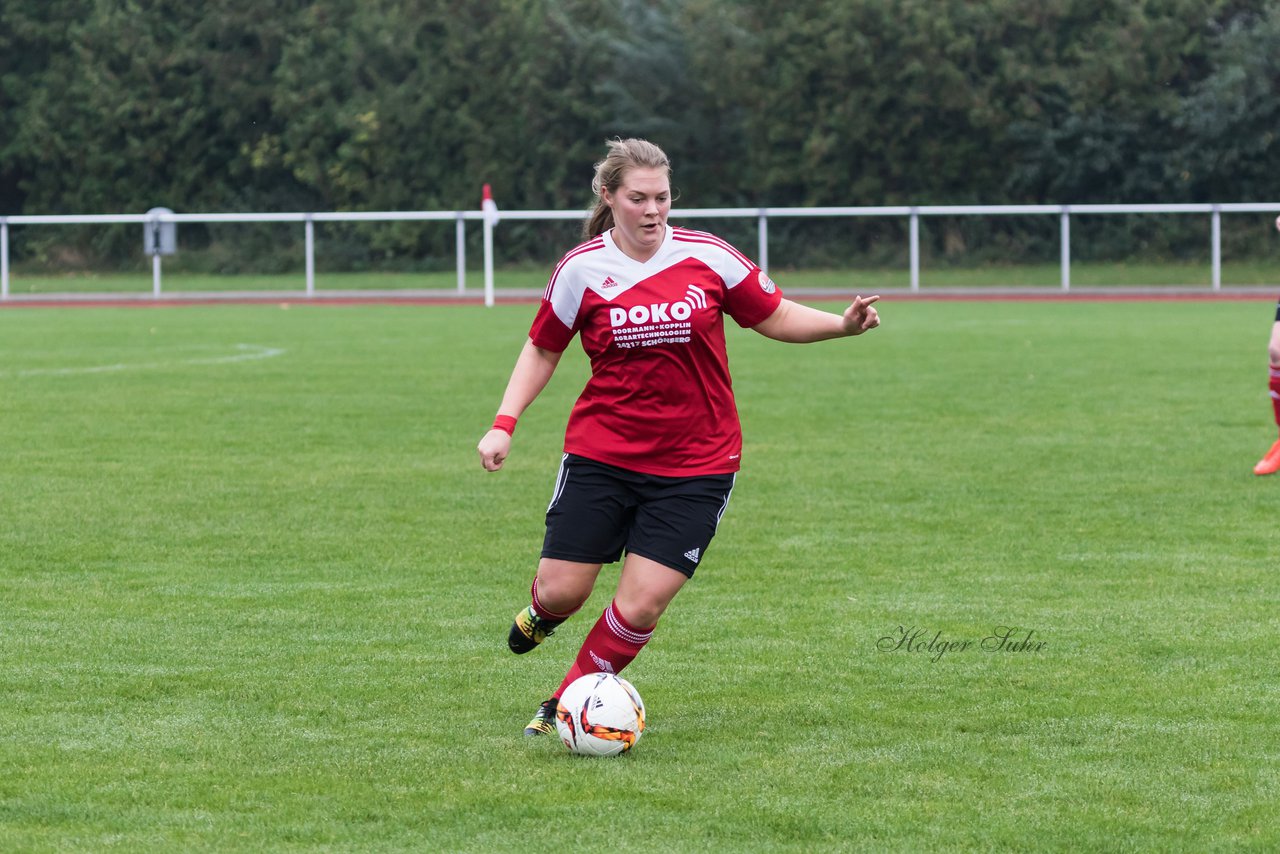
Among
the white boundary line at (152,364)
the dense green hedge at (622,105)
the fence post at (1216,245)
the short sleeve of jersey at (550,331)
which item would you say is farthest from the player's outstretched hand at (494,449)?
the dense green hedge at (622,105)

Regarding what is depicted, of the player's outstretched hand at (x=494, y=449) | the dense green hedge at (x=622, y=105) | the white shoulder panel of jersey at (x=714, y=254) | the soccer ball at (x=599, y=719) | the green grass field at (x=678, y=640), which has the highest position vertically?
the dense green hedge at (x=622, y=105)

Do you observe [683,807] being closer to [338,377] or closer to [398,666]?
[398,666]

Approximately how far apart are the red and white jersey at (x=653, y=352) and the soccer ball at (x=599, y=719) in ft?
2.06

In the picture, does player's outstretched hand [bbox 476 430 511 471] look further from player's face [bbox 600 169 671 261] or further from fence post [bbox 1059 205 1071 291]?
fence post [bbox 1059 205 1071 291]

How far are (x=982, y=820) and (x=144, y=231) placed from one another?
3911 cm

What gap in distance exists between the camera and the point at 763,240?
123 feet

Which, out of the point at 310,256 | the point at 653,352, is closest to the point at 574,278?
the point at 653,352

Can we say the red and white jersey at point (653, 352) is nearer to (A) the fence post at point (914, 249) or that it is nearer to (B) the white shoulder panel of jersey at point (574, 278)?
(B) the white shoulder panel of jersey at point (574, 278)

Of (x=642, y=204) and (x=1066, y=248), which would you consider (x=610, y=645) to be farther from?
(x=1066, y=248)

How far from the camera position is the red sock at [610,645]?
538 cm

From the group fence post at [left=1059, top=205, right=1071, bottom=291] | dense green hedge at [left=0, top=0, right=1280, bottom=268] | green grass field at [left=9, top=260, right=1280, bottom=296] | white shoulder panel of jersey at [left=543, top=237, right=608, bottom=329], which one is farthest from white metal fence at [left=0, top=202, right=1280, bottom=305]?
white shoulder panel of jersey at [left=543, top=237, right=608, bottom=329]

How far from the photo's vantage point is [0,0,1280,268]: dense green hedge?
41.6m

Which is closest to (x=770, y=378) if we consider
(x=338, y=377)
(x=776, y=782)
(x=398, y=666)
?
(x=338, y=377)

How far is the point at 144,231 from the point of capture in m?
41.4
